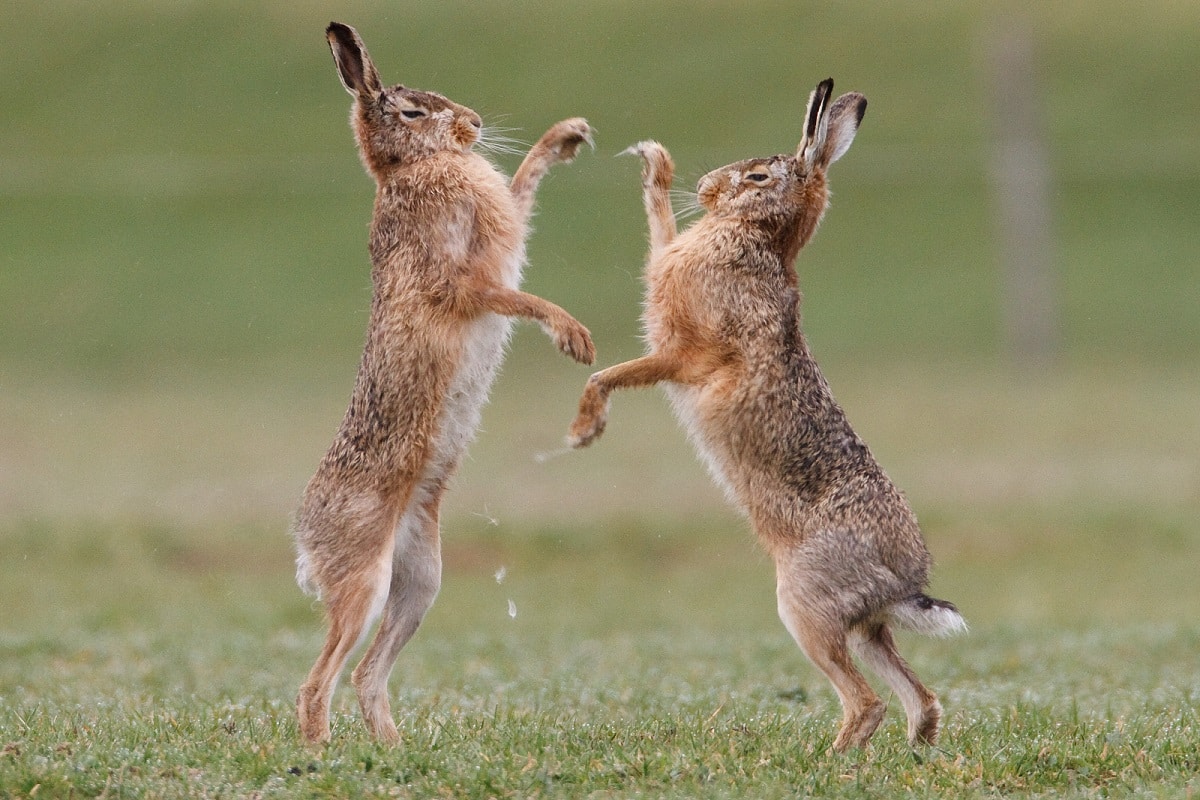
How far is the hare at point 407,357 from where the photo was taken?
6.30 meters

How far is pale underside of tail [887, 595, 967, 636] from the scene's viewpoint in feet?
20.5

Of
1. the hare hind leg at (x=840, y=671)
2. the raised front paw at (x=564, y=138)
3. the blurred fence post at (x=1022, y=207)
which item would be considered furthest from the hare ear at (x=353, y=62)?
the blurred fence post at (x=1022, y=207)

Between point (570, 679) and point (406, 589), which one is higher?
point (406, 589)

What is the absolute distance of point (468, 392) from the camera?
21.9ft

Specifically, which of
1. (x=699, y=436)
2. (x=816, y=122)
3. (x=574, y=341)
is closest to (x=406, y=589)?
(x=574, y=341)

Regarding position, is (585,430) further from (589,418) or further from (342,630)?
(342,630)

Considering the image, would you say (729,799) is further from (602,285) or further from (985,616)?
(602,285)

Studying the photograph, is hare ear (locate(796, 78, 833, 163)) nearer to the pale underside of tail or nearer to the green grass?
the pale underside of tail

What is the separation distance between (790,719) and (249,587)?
27.2ft

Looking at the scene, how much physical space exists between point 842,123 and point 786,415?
1278mm

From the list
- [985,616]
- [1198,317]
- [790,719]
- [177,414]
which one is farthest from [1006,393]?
[790,719]

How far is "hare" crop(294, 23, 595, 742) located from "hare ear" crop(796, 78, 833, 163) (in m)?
0.98

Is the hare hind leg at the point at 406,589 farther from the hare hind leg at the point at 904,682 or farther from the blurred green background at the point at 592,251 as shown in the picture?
the blurred green background at the point at 592,251

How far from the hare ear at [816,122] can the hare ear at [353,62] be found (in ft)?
5.91
